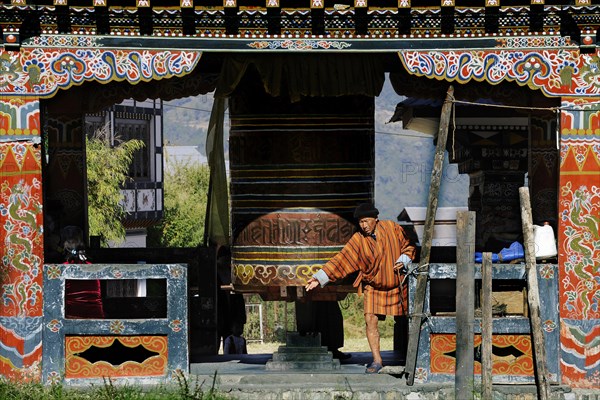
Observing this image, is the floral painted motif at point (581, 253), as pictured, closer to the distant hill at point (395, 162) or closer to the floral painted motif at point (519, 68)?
the floral painted motif at point (519, 68)

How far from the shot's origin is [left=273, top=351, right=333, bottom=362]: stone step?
13109 mm

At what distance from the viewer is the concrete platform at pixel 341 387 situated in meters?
12.0

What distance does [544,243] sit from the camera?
12695mm

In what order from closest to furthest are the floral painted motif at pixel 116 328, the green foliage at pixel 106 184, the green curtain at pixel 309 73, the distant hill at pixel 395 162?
the floral painted motif at pixel 116 328, the green curtain at pixel 309 73, the green foliage at pixel 106 184, the distant hill at pixel 395 162

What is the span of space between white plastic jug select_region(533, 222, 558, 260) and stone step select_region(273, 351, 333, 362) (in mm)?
2185

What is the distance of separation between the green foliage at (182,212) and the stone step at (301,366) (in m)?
35.1

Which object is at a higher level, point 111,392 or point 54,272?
point 54,272

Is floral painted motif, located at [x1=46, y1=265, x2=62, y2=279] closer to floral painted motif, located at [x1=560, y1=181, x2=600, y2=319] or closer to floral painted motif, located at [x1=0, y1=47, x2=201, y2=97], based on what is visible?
floral painted motif, located at [x1=0, y1=47, x2=201, y2=97]

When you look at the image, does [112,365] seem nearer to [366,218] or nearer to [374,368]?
[374,368]

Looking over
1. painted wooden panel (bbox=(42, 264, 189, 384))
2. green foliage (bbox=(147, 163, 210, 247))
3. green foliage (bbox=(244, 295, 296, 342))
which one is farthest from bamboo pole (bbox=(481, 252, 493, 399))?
green foliage (bbox=(147, 163, 210, 247))

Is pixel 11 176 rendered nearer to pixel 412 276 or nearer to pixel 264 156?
pixel 264 156

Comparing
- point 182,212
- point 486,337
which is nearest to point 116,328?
point 486,337

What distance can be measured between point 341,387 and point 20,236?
3085mm

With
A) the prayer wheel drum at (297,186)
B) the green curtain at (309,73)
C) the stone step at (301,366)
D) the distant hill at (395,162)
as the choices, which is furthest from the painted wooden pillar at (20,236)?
the distant hill at (395,162)
